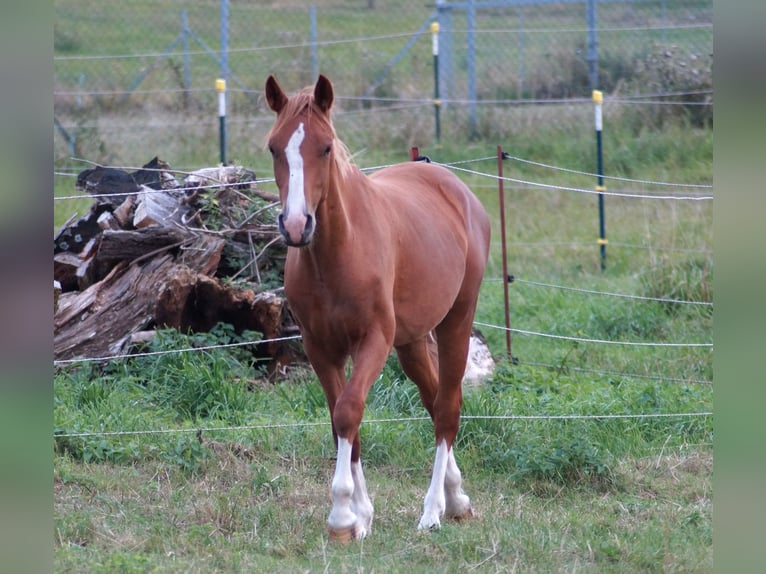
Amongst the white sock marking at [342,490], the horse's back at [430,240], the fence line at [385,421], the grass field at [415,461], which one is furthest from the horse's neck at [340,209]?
the fence line at [385,421]

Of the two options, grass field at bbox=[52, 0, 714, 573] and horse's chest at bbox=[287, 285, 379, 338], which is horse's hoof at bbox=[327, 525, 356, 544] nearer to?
grass field at bbox=[52, 0, 714, 573]

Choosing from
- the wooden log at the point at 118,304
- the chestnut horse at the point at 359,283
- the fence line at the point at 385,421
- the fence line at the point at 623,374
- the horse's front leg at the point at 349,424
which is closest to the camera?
the chestnut horse at the point at 359,283

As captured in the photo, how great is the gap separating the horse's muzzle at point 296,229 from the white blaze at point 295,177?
23mm

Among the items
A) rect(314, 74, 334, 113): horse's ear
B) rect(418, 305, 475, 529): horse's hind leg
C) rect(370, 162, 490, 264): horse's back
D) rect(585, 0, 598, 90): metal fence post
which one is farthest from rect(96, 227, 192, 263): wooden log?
rect(585, 0, 598, 90): metal fence post

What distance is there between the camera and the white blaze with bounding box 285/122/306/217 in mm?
3619

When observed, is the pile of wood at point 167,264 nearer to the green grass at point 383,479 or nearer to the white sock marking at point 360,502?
the green grass at point 383,479

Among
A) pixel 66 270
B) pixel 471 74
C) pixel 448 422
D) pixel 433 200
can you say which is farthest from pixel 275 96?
pixel 471 74

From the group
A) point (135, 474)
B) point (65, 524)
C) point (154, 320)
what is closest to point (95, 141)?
point (154, 320)

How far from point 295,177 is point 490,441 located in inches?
97.0

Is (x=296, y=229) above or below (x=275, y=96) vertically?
below

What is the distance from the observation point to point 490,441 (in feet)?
18.0

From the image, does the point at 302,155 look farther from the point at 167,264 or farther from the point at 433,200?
the point at 167,264

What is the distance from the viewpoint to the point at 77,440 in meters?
5.29

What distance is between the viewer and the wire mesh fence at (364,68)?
12.7 metres
